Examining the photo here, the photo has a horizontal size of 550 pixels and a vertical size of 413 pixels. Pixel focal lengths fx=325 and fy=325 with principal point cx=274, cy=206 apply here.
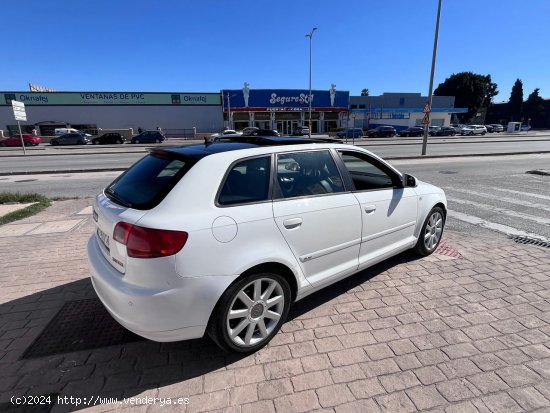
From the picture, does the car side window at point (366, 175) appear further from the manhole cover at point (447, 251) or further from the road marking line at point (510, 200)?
the road marking line at point (510, 200)

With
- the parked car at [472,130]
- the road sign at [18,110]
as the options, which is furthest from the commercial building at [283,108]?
the road sign at [18,110]

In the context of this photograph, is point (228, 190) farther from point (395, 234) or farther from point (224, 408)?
point (395, 234)

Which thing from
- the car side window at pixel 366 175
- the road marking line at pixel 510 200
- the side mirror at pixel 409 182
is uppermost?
the car side window at pixel 366 175

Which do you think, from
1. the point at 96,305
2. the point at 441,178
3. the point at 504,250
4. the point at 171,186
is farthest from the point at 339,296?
the point at 441,178

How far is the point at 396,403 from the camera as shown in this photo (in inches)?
86.6

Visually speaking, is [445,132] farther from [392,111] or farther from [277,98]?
[277,98]

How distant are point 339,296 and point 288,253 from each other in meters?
1.22

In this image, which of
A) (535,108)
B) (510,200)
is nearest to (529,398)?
(510,200)

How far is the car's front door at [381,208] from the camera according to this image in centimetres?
340

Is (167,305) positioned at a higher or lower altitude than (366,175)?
lower

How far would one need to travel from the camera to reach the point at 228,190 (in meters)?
2.49

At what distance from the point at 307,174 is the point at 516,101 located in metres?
116

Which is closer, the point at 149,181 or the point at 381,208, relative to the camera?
the point at 149,181

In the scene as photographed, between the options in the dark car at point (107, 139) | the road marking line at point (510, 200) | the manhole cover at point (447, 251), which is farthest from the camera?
the dark car at point (107, 139)
